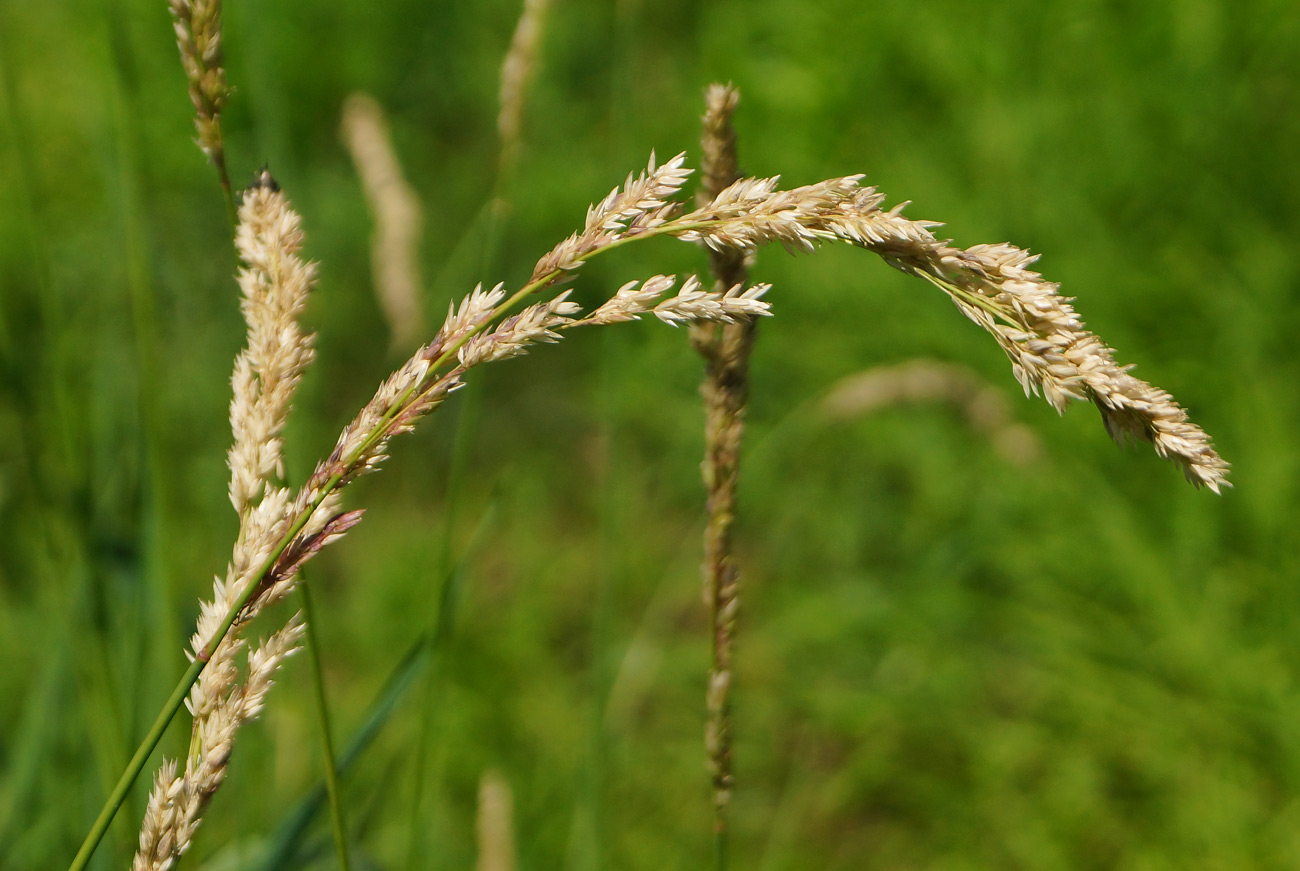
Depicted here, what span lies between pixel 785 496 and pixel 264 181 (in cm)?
223

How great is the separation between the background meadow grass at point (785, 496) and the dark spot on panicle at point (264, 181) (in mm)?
430

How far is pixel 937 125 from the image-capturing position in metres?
3.16

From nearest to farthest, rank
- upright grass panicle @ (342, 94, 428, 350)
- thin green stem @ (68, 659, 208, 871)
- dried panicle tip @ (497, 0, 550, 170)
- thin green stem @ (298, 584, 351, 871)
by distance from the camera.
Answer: thin green stem @ (68, 659, 208, 871), thin green stem @ (298, 584, 351, 871), dried panicle tip @ (497, 0, 550, 170), upright grass panicle @ (342, 94, 428, 350)

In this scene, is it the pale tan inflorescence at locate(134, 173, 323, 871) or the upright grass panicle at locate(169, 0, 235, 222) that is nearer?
the pale tan inflorescence at locate(134, 173, 323, 871)

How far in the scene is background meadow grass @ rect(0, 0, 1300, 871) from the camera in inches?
65.7

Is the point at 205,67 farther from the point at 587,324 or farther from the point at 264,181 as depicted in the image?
the point at 587,324

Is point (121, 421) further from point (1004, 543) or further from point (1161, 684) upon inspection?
point (1161, 684)

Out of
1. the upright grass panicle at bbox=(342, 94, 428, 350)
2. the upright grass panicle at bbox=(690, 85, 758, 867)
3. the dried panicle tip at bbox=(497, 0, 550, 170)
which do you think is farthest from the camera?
the upright grass panicle at bbox=(342, 94, 428, 350)

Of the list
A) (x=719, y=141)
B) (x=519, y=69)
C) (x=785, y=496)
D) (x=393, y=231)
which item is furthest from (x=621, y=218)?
(x=785, y=496)

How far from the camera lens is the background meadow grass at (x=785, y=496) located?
5.48 ft

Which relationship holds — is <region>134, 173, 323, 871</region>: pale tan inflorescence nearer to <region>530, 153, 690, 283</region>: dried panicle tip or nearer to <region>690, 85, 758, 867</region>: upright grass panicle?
<region>530, 153, 690, 283</region>: dried panicle tip

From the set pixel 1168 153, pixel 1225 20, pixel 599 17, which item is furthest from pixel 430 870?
pixel 599 17

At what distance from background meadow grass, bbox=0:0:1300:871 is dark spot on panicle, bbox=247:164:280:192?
1.41 feet

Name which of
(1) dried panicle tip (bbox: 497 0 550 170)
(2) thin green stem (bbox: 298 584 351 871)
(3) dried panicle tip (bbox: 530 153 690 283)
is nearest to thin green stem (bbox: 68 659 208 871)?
(2) thin green stem (bbox: 298 584 351 871)
